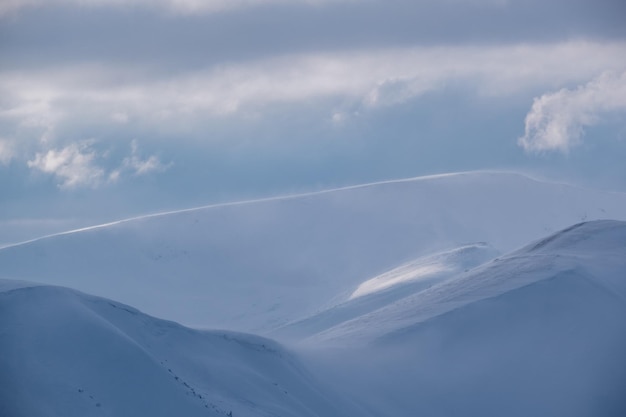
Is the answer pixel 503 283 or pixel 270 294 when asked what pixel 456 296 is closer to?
pixel 503 283

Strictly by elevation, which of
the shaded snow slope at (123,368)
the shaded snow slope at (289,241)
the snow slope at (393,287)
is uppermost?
the shaded snow slope at (289,241)

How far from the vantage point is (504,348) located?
1248 inches

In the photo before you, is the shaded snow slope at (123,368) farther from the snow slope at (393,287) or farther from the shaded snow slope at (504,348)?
the snow slope at (393,287)

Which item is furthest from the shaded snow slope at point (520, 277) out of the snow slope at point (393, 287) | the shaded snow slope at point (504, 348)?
the snow slope at point (393, 287)

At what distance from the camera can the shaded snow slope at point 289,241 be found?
81.4 meters

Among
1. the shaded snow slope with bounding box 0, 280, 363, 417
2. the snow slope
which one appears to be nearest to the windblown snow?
the shaded snow slope with bounding box 0, 280, 363, 417

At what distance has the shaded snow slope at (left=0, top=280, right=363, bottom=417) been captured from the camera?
67.4ft

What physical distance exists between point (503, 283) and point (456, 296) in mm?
1877

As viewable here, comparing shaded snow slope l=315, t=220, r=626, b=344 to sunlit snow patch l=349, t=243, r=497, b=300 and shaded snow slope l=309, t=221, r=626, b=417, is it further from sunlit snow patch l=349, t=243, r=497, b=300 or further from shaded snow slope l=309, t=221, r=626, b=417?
sunlit snow patch l=349, t=243, r=497, b=300

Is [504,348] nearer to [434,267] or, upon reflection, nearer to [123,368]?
[123,368]

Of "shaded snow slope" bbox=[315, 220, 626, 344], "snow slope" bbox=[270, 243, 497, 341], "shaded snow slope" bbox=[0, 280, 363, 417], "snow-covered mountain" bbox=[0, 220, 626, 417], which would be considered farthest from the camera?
"snow slope" bbox=[270, 243, 497, 341]

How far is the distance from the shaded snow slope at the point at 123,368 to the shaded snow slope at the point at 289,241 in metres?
46.8

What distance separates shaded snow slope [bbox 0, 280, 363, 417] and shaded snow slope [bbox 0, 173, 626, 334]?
46771mm

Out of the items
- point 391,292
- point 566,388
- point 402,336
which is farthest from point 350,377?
point 391,292
